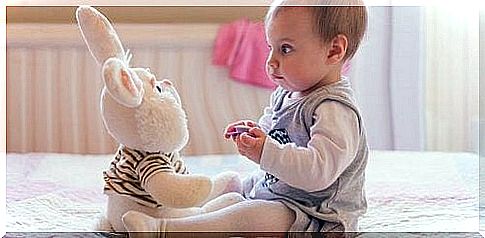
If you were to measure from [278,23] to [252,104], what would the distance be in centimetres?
27

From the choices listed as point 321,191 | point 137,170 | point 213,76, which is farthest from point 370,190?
point 213,76

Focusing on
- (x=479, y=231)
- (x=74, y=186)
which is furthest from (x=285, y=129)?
(x=74, y=186)

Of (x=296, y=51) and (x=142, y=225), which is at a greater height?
(x=296, y=51)

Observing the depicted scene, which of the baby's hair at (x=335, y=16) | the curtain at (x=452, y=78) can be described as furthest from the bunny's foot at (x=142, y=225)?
the curtain at (x=452, y=78)

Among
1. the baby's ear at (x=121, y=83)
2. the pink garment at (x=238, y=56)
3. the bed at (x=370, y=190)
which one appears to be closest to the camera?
the baby's ear at (x=121, y=83)

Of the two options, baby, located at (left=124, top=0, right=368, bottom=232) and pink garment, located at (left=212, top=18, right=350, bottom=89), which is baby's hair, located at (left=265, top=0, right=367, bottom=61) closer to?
baby, located at (left=124, top=0, right=368, bottom=232)

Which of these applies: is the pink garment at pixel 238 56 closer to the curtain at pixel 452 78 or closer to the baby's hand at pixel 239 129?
the curtain at pixel 452 78

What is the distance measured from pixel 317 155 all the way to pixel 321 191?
0.04 meters

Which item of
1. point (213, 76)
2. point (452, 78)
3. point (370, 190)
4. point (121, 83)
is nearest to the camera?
point (121, 83)

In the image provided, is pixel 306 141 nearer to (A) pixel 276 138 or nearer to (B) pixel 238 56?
(A) pixel 276 138

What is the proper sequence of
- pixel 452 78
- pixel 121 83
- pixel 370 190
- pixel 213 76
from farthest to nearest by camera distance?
pixel 213 76 < pixel 452 78 < pixel 370 190 < pixel 121 83

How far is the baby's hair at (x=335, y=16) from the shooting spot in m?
0.79

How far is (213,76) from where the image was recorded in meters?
1.42

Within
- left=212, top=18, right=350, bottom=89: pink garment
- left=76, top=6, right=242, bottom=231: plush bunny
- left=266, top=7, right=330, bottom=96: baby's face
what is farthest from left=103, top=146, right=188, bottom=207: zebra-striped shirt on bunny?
left=212, top=18, right=350, bottom=89: pink garment
